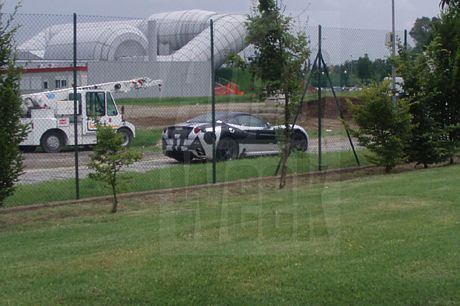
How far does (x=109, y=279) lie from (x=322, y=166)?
11.1m

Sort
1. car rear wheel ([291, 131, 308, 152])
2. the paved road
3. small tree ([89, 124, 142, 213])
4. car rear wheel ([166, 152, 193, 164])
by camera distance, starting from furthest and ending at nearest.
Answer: car rear wheel ([166, 152, 193, 164]) → car rear wheel ([291, 131, 308, 152]) → the paved road → small tree ([89, 124, 142, 213])

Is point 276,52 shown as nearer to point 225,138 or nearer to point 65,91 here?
point 225,138

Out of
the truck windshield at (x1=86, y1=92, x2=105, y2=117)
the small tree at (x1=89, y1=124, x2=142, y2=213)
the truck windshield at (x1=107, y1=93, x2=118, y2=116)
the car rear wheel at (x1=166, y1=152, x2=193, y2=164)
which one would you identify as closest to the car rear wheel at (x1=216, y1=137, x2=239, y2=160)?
the car rear wheel at (x1=166, y1=152, x2=193, y2=164)

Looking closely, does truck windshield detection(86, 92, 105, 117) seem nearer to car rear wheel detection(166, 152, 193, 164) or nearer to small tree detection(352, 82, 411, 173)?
car rear wheel detection(166, 152, 193, 164)

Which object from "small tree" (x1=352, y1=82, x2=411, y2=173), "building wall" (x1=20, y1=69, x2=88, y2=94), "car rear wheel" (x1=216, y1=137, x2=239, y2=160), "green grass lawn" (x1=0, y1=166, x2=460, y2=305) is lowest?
"green grass lawn" (x1=0, y1=166, x2=460, y2=305)

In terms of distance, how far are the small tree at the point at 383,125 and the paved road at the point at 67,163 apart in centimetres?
312

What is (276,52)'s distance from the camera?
47.3 feet

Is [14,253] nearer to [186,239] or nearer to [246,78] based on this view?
[186,239]

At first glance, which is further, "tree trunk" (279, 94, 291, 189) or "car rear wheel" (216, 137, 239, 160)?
"car rear wheel" (216, 137, 239, 160)

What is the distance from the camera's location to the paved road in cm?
1684

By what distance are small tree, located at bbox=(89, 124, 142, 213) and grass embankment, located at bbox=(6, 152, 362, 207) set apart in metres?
0.52

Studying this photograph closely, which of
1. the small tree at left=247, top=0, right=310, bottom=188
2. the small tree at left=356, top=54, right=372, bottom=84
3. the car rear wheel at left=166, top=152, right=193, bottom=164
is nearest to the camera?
the small tree at left=247, top=0, right=310, bottom=188

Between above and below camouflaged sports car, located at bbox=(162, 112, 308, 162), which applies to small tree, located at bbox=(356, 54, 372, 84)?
above

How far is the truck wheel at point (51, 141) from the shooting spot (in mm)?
25469
